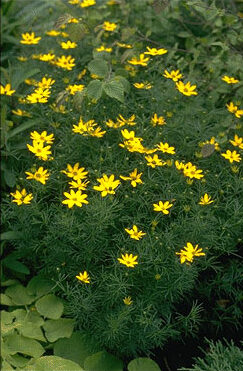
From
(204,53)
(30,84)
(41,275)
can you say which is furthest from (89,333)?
(204,53)

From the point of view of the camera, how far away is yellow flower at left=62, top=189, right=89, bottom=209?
7.58ft

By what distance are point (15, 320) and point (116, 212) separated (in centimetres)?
62

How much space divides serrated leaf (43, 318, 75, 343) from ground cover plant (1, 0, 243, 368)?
0.06 m

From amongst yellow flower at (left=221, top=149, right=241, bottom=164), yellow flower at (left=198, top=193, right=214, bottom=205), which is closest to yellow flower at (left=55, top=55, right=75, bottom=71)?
yellow flower at (left=221, top=149, right=241, bottom=164)

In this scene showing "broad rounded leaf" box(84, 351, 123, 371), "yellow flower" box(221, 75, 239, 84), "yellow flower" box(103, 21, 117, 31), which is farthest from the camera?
"yellow flower" box(103, 21, 117, 31)

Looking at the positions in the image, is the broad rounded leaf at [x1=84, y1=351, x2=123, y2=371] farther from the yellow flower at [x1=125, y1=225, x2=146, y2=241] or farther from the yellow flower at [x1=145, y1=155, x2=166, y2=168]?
the yellow flower at [x1=145, y1=155, x2=166, y2=168]

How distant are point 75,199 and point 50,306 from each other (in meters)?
0.52

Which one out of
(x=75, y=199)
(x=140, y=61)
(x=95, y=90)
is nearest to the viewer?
(x=75, y=199)

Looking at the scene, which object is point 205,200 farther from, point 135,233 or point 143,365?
point 143,365

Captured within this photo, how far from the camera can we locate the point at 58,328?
8.37 ft

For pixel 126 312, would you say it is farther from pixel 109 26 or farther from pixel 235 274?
pixel 109 26

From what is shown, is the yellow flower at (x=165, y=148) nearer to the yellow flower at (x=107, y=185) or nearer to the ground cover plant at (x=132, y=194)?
the ground cover plant at (x=132, y=194)

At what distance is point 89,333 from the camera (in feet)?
7.89

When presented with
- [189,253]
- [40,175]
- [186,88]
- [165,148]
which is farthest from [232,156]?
[40,175]
